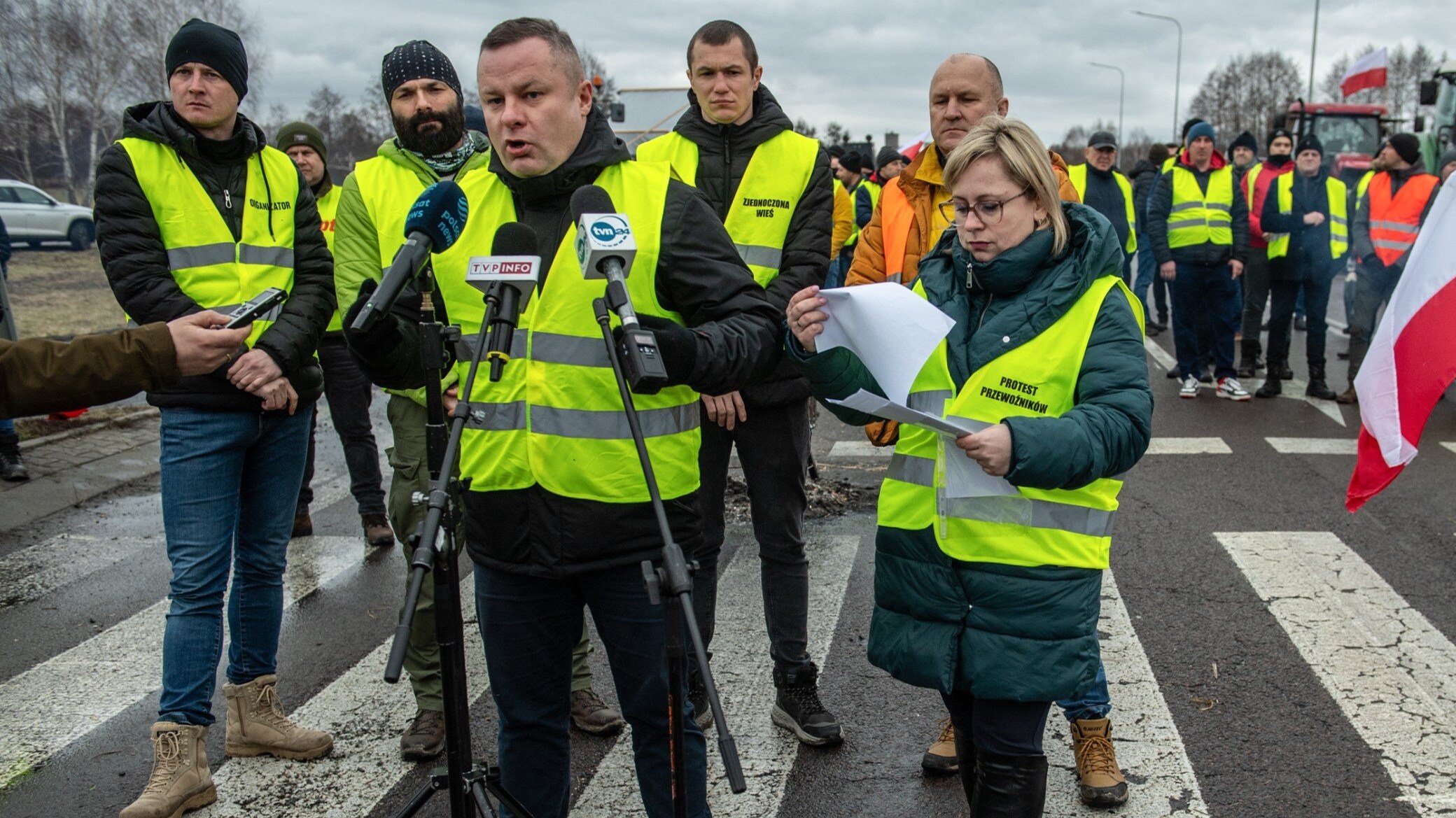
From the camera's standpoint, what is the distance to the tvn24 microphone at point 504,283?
7.62 ft

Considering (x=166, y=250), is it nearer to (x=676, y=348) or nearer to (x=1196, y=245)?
(x=676, y=348)

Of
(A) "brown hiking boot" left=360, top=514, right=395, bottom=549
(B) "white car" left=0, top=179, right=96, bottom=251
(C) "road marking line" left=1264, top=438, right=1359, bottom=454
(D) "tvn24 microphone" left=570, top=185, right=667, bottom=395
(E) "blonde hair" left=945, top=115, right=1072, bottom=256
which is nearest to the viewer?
(D) "tvn24 microphone" left=570, top=185, right=667, bottom=395

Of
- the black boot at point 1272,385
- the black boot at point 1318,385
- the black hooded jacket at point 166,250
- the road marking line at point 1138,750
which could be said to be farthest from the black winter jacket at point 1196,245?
the black hooded jacket at point 166,250

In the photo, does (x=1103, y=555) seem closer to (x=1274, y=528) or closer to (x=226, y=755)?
(x=226, y=755)

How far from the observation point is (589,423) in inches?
110

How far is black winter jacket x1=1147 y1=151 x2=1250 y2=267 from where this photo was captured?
10438mm

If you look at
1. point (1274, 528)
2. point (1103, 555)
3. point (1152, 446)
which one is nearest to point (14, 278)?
point (1152, 446)

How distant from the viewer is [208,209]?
12.7ft

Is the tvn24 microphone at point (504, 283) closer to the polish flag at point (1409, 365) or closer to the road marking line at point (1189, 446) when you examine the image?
the polish flag at point (1409, 365)

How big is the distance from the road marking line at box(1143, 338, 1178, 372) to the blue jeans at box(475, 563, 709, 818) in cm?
1006

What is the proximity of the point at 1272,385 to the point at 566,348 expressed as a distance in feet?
31.0

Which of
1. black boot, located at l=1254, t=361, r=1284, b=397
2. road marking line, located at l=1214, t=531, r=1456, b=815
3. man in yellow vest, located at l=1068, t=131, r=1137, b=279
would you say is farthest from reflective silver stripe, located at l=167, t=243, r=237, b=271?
man in yellow vest, located at l=1068, t=131, r=1137, b=279

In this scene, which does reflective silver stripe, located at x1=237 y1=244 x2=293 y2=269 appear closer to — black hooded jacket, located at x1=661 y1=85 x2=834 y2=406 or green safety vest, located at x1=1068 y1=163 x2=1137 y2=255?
black hooded jacket, located at x1=661 y1=85 x2=834 y2=406

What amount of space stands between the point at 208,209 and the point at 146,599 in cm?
277
